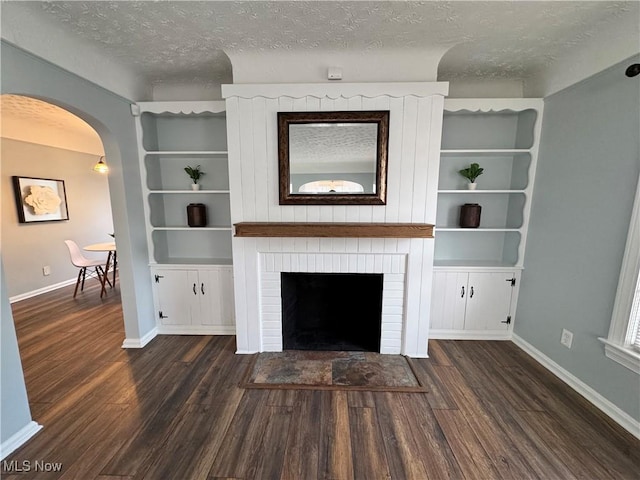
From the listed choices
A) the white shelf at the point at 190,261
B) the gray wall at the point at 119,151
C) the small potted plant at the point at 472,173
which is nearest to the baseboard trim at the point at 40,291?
the gray wall at the point at 119,151

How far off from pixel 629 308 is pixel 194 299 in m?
3.41

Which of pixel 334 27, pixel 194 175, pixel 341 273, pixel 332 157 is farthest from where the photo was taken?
pixel 194 175

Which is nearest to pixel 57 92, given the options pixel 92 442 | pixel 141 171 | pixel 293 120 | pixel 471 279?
pixel 141 171

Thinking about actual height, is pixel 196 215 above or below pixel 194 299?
above

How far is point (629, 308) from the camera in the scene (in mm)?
1700

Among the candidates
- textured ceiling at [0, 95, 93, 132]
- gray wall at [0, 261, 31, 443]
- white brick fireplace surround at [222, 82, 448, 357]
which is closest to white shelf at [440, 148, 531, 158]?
white brick fireplace surround at [222, 82, 448, 357]

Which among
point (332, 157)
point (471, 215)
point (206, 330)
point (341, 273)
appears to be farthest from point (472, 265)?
point (206, 330)

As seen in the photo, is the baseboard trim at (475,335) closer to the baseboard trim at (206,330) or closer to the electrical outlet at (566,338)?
the electrical outlet at (566,338)

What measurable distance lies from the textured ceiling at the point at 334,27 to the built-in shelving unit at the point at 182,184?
573mm

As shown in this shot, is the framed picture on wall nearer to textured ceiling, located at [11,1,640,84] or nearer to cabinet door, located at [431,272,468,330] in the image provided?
textured ceiling, located at [11,1,640,84]

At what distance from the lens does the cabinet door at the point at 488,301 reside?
104 inches

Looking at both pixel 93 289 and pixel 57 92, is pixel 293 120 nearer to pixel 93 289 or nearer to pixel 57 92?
pixel 57 92

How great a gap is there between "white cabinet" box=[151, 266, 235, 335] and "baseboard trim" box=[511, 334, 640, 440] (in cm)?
286

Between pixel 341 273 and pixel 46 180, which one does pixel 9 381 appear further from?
pixel 46 180
